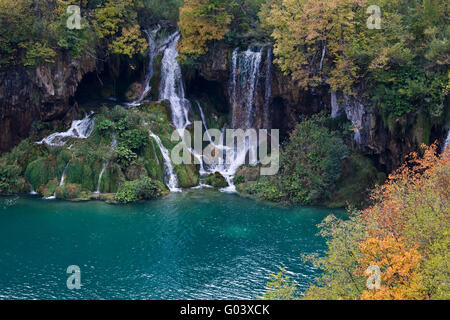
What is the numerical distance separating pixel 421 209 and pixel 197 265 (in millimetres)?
10675

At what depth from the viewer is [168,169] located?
32.3 metres

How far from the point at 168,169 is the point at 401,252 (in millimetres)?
23271

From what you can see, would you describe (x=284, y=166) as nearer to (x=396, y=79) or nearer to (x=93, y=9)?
(x=396, y=79)

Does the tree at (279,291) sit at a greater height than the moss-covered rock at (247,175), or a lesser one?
lesser

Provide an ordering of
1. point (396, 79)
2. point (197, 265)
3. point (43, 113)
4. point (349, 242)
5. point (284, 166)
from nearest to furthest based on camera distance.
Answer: point (349, 242)
point (197, 265)
point (396, 79)
point (284, 166)
point (43, 113)

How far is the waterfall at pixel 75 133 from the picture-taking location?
1268 inches

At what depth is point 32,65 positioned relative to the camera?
31.5 m

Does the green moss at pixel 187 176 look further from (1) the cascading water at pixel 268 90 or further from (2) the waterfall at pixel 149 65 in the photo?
(2) the waterfall at pixel 149 65

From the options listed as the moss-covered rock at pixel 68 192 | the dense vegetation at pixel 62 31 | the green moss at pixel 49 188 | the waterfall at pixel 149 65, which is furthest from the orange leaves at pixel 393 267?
the waterfall at pixel 149 65

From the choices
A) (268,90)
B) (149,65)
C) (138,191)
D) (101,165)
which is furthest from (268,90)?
(101,165)

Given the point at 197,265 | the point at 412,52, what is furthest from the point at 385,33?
the point at 197,265

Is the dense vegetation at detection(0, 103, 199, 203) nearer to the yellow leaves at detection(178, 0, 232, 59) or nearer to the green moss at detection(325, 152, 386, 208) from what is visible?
the yellow leaves at detection(178, 0, 232, 59)

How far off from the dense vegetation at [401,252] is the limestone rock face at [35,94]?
87.4ft
